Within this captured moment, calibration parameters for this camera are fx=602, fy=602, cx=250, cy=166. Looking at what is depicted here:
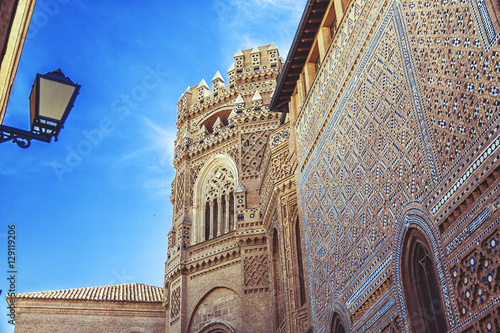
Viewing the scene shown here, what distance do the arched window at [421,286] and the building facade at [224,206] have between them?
8333 mm

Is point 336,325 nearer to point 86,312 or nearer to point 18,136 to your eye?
point 18,136

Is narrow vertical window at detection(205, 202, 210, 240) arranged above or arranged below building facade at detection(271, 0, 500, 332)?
above

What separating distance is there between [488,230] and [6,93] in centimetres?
564

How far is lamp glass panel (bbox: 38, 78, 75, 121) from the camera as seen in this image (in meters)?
4.82

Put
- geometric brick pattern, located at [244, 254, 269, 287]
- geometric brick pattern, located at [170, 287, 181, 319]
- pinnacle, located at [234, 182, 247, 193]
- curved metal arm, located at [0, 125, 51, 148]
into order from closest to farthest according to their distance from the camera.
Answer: curved metal arm, located at [0, 125, 51, 148] → geometric brick pattern, located at [244, 254, 269, 287] → pinnacle, located at [234, 182, 247, 193] → geometric brick pattern, located at [170, 287, 181, 319]

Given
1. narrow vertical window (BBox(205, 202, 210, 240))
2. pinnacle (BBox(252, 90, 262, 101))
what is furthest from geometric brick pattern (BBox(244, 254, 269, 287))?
pinnacle (BBox(252, 90, 262, 101))

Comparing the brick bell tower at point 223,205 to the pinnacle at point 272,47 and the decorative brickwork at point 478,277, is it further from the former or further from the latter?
the decorative brickwork at point 478,277

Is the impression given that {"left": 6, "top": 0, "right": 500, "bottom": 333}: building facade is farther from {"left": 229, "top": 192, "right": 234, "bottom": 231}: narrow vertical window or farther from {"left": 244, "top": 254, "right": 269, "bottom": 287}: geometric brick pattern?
{"left": 229, "top": 192, "right": 234, "bottom": 231}: narrow vertical window

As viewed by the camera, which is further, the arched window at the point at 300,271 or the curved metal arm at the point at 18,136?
the arched window at the point at 300,271

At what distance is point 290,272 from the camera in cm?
1333

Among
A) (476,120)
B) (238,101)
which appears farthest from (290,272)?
(238,101)

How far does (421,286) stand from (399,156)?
1.70 meters

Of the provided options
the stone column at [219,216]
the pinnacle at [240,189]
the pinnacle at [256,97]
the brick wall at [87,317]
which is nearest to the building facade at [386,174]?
the pinnacle at [240,189]

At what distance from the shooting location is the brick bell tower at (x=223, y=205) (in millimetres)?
18984
